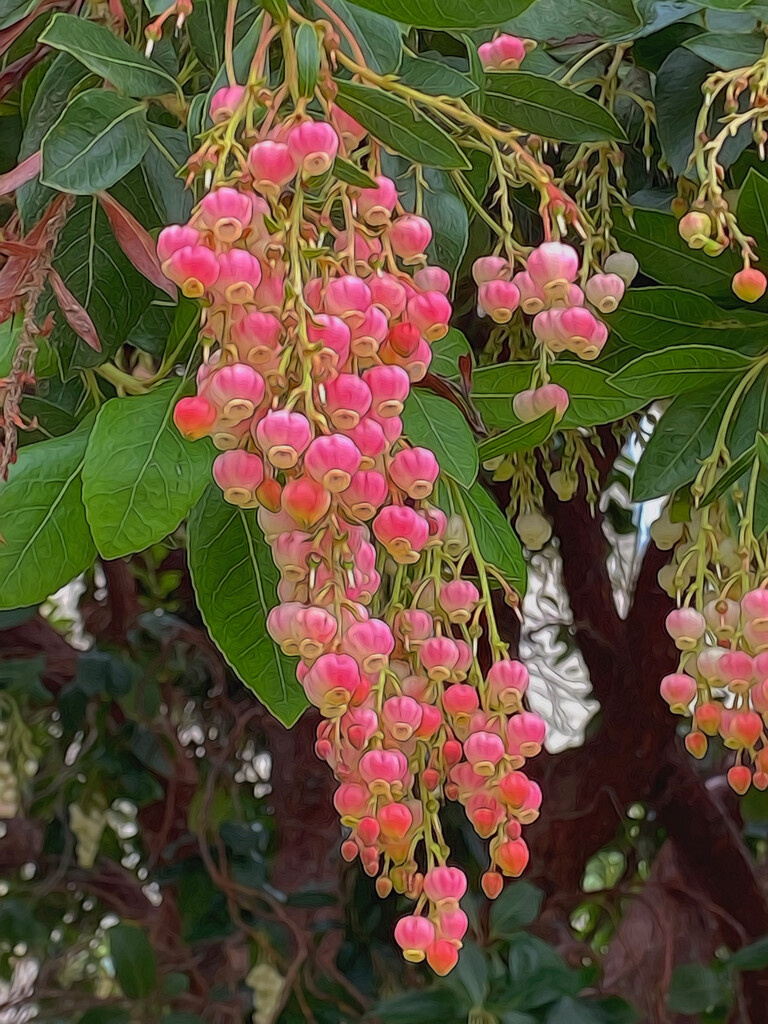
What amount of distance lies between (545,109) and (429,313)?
0.60ft

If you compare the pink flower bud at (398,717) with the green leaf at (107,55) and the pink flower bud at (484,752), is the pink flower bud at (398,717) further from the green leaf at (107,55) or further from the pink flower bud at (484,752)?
the green leaf at (107,55)

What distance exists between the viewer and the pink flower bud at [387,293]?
→ 34cm

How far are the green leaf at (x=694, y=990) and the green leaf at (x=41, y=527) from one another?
0.75 metres

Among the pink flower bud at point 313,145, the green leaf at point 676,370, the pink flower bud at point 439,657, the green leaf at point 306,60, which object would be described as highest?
the green leaf at point 306,60

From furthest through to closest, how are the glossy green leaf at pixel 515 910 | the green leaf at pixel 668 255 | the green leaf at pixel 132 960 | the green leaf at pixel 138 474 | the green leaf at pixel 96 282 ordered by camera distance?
1. the green leaf at pixel 132 960
2. the glossy green leaf at pixel 515 910
3. the green leaf at pixel 668 255
4. the green leaf at pixel 96 282
5. the green leaf at pixel 138 474

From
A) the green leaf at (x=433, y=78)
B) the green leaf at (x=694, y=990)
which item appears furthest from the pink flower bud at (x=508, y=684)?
the green leaf at (x=694, y=990)

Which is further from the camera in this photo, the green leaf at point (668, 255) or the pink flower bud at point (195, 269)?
the green leaf at point (668, 255)

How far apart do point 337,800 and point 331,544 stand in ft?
0.35

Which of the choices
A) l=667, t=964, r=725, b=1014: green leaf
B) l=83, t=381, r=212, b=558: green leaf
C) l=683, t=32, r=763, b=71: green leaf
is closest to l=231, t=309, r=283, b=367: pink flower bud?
l=83, t=381, r=212, b=558: green leaf

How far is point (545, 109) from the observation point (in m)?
0.50

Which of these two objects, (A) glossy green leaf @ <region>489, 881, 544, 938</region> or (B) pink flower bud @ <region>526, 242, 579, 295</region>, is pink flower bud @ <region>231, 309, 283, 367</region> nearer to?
(B) pink flower bud @ <region>526, 242, 579, 295</region>

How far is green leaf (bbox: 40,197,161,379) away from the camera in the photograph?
0.51m

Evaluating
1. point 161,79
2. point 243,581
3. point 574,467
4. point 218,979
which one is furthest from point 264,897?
point 161,79

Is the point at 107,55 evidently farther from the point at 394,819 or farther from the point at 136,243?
the point at 394,819
